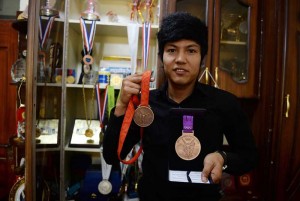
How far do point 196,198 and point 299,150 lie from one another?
3.19 feet

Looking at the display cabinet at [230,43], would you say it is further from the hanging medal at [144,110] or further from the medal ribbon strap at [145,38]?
the hanging medal at [144,110]

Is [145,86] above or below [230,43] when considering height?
below

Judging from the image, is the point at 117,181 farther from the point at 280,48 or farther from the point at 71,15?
the point at 280,48

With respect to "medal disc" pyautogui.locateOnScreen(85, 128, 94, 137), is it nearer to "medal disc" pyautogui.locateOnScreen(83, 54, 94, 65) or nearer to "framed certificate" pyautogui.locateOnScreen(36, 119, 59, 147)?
"framed certificate" pyautogui.locateOnScreen(36, 119, 59, 147)

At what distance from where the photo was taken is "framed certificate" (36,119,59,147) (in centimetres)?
110

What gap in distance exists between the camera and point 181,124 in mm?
809

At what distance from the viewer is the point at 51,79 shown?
55.0 inches

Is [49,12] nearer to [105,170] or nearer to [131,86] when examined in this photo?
[131,86]

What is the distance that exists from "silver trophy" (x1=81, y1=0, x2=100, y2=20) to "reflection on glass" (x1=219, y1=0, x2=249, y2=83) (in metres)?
0.87

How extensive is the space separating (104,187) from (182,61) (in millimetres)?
1181

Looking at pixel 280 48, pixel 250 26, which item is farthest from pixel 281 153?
pixel 250 26

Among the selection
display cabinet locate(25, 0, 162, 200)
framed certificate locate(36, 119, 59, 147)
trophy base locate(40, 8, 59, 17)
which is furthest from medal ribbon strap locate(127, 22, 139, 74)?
framed certificate locate(36, 119, 59, 147)

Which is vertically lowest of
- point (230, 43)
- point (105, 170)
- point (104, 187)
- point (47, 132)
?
point (104, 187)

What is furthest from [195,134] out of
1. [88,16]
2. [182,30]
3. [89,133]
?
[88,16]
